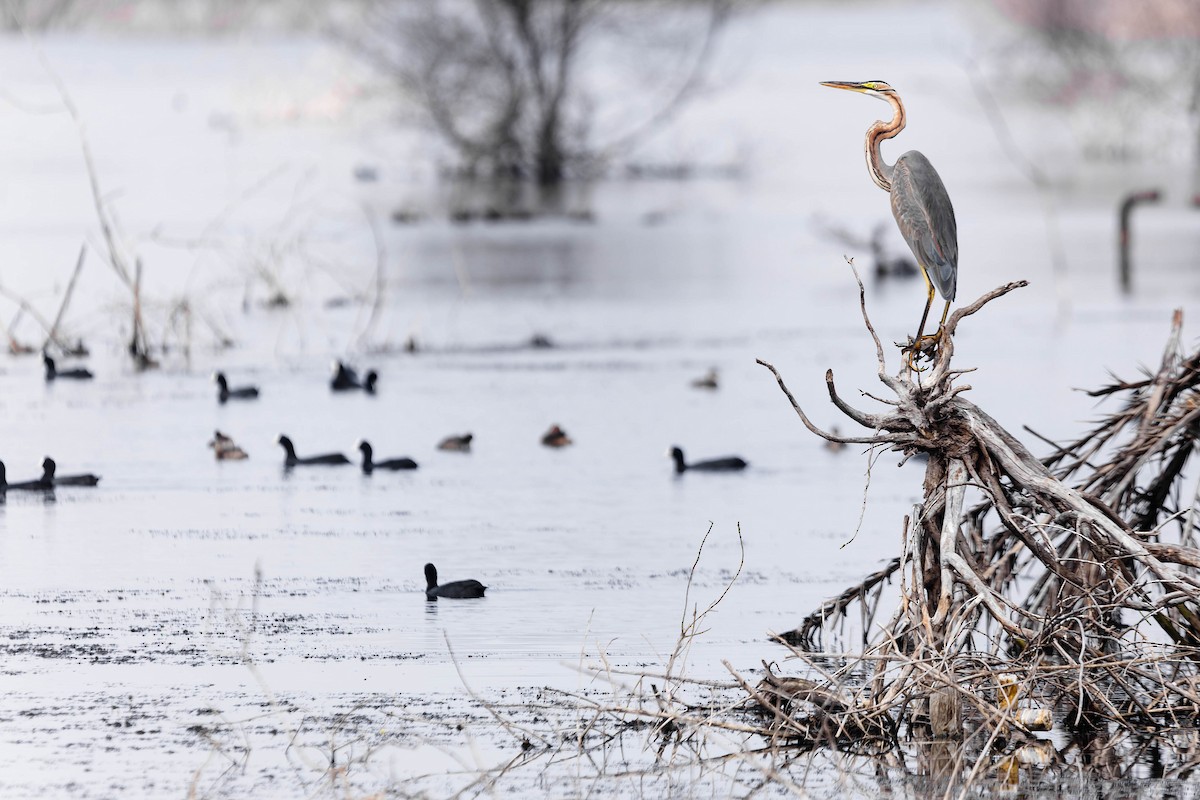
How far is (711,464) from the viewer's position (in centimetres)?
1282

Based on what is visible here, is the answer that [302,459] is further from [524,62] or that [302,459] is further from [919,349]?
[524,62]

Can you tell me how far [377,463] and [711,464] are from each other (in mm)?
2057

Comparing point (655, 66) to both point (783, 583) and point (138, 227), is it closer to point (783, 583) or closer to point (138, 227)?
point (138, 227)

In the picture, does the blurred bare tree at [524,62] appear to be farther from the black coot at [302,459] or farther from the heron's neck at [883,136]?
the heron's neck at [883,136]

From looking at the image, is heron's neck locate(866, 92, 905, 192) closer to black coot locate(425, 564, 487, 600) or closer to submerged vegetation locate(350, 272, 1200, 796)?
submerged vegetation locate(350, 272, 1200, 796)

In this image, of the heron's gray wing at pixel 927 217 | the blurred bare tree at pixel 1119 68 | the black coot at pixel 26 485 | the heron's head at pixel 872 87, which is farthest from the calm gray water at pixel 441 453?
the blurred bare tree at pixel 1119 68

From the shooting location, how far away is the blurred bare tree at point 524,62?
1528 inches

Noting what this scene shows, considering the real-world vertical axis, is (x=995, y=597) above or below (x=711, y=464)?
above

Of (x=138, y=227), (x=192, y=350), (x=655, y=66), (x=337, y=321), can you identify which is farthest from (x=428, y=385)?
(x=655, y=66)

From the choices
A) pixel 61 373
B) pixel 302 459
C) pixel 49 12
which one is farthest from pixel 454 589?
pixel 49 12

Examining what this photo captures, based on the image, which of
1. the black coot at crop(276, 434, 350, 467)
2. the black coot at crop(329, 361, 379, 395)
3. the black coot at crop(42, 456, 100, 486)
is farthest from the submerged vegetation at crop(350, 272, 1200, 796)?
the black coot at crop(329, 361, 379, 395)

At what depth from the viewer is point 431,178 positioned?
44469 mm

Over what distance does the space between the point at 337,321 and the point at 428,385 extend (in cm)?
440

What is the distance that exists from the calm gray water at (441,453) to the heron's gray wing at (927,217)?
53.1 inches
